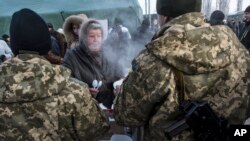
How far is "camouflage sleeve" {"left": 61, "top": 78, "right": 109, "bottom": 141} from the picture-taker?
2.48 metres

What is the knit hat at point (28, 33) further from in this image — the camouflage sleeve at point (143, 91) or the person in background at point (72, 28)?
the person in background at point (72, 28)

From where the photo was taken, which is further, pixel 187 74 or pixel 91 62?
pixel 91 62

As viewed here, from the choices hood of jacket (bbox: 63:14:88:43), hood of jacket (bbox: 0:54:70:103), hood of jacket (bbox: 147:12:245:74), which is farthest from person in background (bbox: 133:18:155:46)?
hood of jacket (bbox: 0:54:70:103)

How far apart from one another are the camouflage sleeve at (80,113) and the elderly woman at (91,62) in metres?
1.28

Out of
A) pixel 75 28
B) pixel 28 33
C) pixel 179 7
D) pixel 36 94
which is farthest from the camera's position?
pixel 75 28

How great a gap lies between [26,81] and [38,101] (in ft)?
0.47

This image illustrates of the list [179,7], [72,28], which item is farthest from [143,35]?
[179,7]

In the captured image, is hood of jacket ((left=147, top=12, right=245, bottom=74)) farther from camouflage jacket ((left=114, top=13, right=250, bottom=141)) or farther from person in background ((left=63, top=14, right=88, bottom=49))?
person in background ((left=63, top=14, right=88, bottom=49))

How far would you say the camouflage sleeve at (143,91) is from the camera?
248 cm

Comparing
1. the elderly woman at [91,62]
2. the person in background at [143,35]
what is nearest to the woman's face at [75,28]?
the elderly woman at [91,62]

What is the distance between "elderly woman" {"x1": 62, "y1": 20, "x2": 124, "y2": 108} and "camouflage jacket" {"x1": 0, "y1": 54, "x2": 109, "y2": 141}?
141cm

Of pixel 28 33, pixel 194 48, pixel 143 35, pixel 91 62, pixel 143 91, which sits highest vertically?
pixel 28 33

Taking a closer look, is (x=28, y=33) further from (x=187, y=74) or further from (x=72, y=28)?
(x=72, y=28)

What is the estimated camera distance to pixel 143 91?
2.56 m
